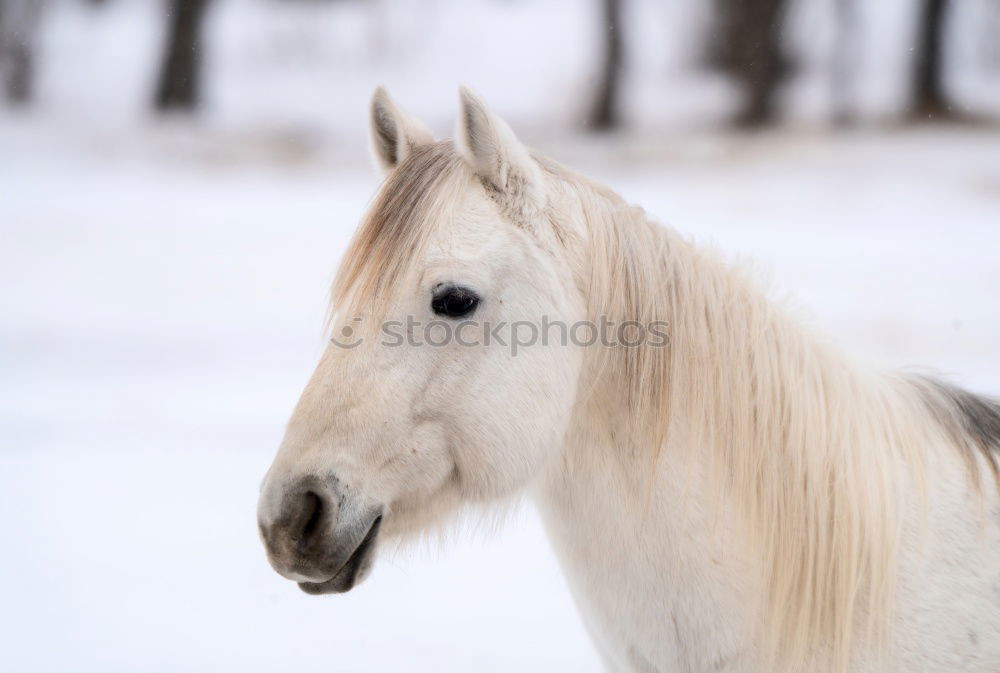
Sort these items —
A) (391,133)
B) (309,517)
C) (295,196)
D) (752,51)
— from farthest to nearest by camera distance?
(295,196), (752,51), (391,133), (309,517)

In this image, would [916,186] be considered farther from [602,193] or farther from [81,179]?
[81,179]

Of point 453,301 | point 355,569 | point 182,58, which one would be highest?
point 182,58

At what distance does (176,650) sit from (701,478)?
157 centimetres

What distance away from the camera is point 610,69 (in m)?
2.32

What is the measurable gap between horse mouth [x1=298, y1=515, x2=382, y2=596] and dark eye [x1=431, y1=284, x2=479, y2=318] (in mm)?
267

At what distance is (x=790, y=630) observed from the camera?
88 centimetres

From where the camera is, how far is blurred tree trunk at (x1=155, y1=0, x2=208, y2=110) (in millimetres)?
2320

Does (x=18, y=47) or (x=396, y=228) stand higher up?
(x=18, y=47)

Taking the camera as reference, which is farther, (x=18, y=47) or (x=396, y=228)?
(x=18, y=47)


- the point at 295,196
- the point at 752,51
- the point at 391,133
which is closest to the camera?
the point at 391,133

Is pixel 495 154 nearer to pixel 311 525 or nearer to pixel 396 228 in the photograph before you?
pixel 396 228

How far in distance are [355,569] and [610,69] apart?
1.93 m

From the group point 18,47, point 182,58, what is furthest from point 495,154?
point 18,47

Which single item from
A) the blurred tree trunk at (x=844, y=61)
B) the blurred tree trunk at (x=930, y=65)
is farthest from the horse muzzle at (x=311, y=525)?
the blurred tree trunk at (x=930, y=65)
